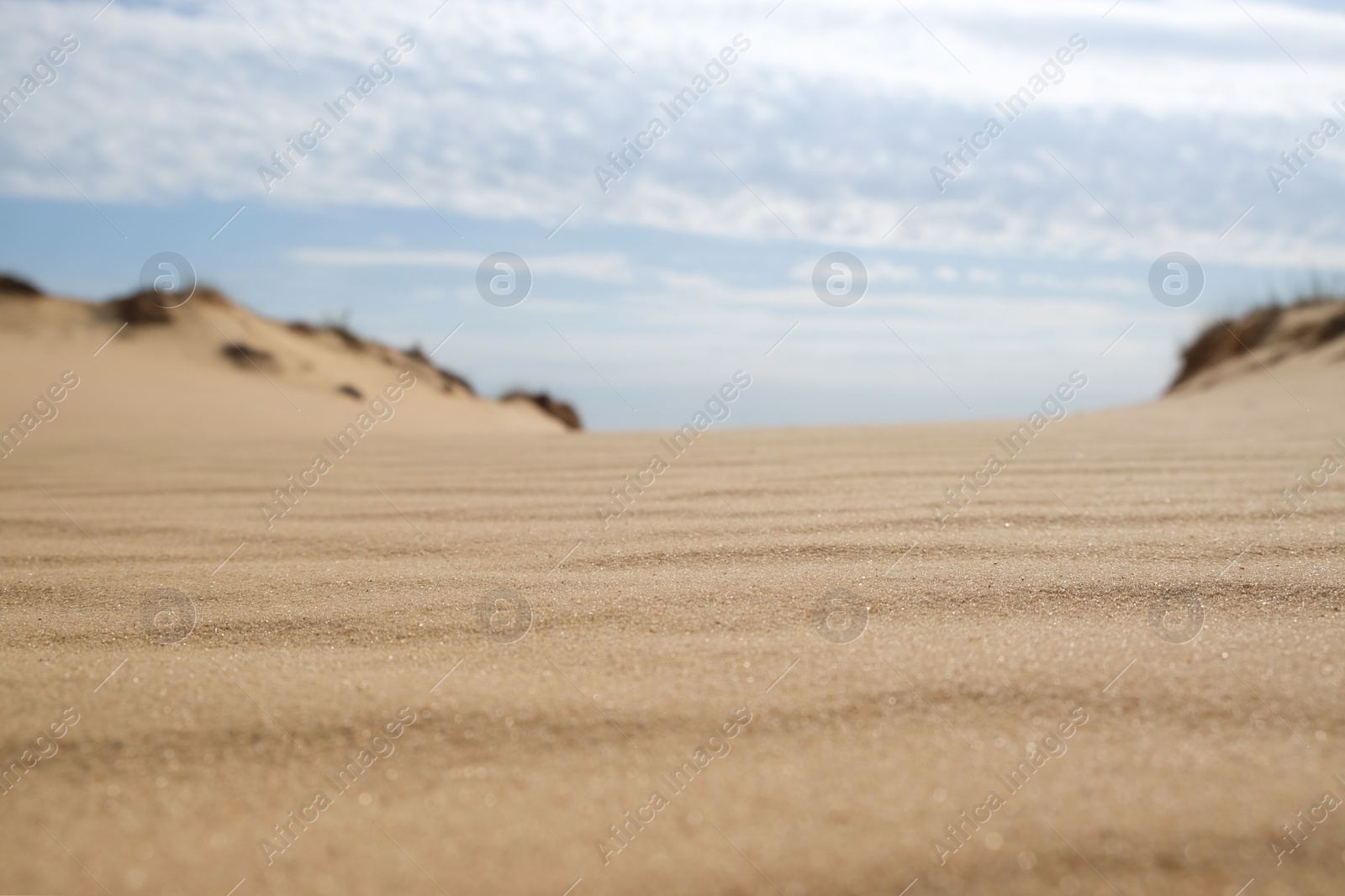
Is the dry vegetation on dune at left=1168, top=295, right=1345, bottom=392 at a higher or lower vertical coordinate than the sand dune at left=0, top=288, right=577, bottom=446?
higher

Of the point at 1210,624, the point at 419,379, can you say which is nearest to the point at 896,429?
the point at 1210,624

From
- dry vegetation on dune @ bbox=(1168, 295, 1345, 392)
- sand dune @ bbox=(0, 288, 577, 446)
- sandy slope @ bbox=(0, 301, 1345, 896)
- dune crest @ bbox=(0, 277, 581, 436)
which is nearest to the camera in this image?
sandy slope @ bbox=(0, 301, 1345, 896)

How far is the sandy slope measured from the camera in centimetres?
109

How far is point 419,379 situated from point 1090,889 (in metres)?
9.51

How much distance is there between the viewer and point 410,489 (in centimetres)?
319

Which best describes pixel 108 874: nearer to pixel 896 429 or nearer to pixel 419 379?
pixel 896 429

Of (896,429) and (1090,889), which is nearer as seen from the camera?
(1090,889)

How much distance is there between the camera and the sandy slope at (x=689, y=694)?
1090 millimetres

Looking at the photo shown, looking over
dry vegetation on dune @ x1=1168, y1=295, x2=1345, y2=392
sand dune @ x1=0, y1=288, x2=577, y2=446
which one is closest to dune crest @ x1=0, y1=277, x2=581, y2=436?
sand dune @ x1=0, y1=288, x2=577, y2=446

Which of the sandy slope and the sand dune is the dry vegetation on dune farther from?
the sand dune

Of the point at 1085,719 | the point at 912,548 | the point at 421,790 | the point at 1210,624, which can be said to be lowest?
the point at 421,790

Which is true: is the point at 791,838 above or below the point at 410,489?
above

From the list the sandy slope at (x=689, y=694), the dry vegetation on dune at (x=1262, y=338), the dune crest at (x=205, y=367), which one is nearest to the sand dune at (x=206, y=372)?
the dune crest at (x=205, y=367)

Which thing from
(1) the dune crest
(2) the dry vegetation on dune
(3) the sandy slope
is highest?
(2) the dry vegetation on dune
